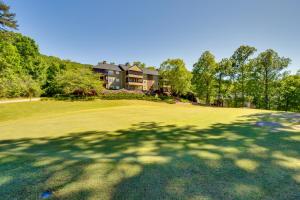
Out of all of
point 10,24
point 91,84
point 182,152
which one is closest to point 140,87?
point 91,84

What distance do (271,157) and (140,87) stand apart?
53031mm

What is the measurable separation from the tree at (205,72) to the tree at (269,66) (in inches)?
374

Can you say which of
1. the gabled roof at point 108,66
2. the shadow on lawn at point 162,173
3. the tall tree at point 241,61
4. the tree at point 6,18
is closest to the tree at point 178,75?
the tall tree at point 241,61

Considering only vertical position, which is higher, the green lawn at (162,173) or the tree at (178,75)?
the tree at (178,75)

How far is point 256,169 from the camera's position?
3.25 meters

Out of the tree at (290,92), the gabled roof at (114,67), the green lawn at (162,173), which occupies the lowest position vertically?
the green lawn at (162,173)

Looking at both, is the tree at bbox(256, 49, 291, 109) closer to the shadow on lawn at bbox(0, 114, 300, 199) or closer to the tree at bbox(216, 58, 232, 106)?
the tree at bbox(216, 58, 232, 106)

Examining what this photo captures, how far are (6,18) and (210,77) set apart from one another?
39256 millimetres

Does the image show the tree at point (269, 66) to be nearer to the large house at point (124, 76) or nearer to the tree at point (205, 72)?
the tree at point (205, 72)

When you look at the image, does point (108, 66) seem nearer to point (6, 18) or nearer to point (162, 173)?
point (6, 18)

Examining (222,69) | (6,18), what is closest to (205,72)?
(222,69)

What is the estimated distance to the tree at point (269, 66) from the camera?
32447 millimetres

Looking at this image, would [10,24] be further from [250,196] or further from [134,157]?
[250,196]

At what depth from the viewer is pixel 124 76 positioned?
54562 mm
